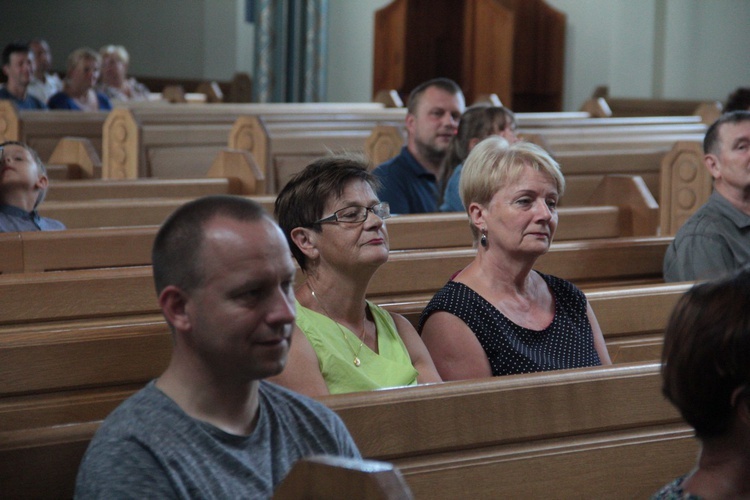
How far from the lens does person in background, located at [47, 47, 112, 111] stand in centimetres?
812

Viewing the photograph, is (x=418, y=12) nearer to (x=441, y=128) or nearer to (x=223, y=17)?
(x=223, y=17)

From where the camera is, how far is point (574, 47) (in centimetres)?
1205

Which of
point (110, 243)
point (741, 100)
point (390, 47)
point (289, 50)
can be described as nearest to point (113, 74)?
point (289, 50)

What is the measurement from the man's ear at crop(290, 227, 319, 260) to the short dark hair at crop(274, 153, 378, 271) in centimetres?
1

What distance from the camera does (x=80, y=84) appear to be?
329 inches

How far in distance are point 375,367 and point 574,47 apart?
1042 cm

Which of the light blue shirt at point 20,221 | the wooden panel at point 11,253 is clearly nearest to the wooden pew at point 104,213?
the light blue shirt at point 20,221

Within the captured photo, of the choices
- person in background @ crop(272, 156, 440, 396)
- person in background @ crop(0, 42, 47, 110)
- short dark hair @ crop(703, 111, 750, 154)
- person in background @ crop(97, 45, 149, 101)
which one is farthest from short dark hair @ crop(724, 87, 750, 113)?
person in background @ crop(97, 45, 149, 101)

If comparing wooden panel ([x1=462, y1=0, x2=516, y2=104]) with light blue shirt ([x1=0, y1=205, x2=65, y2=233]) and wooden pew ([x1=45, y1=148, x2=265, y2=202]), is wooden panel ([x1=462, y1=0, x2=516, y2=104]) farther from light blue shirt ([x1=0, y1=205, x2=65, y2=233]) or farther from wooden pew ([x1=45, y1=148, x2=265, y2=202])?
light blue shirt ([x1=0, y1=205, x2=65, y2=233])

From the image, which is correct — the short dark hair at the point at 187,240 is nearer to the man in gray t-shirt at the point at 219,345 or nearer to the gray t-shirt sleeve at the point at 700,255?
the man in gray t-shirt at the point at 219,345

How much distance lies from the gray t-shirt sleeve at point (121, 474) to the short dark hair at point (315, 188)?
102cm

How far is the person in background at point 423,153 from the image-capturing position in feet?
15.0

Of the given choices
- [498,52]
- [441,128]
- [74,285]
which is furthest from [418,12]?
[74,285]

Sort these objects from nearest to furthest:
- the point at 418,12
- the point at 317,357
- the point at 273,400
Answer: the point at 273,400 → the point at 317,357 → the point at 418,12
